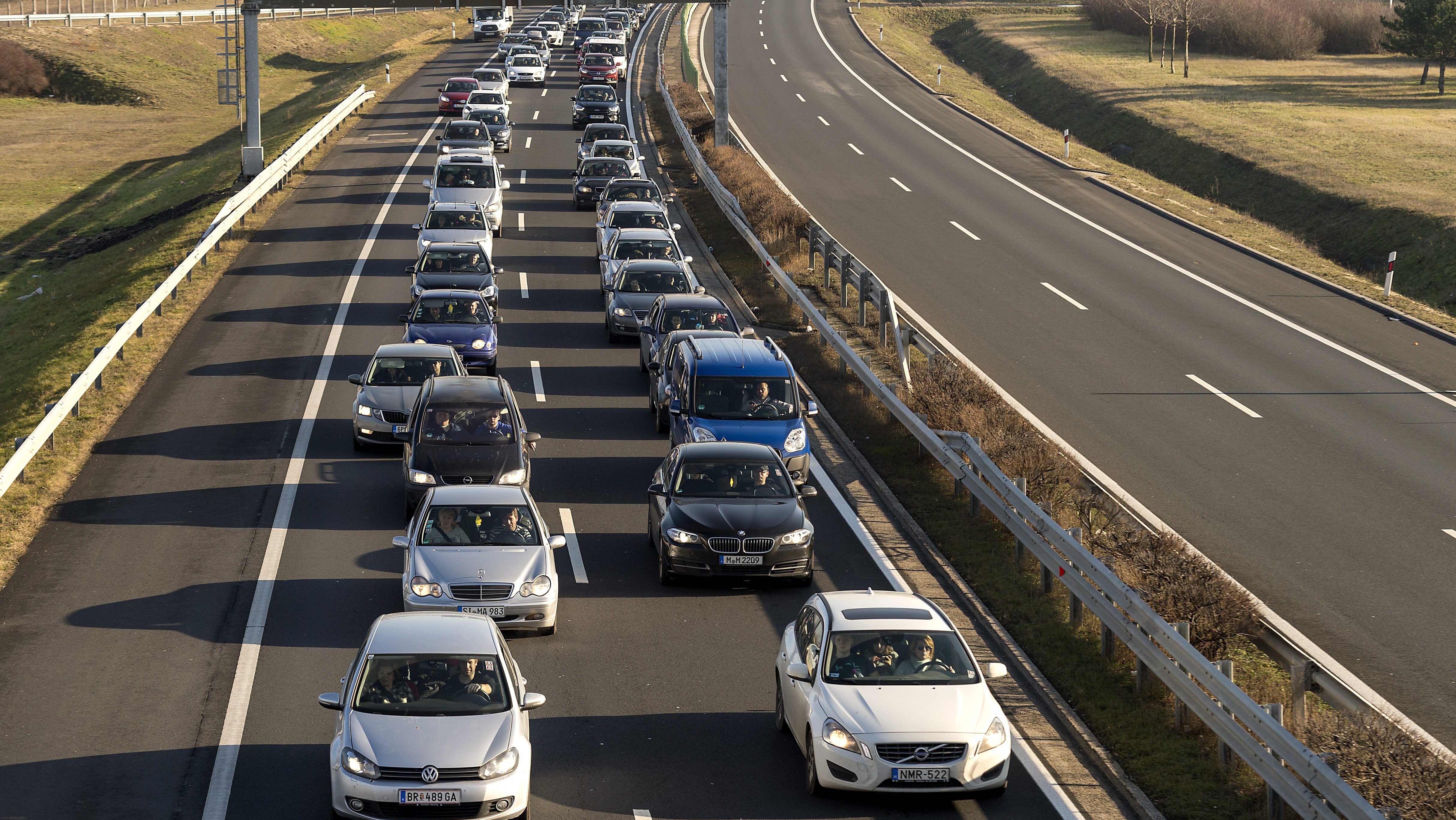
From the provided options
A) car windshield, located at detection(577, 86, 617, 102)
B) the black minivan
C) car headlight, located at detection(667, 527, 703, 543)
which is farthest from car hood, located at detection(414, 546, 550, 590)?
car windshield, located at detection(577, 86, 617, 102)

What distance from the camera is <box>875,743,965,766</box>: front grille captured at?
35.4 feet

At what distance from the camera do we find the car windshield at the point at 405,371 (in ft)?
69.2

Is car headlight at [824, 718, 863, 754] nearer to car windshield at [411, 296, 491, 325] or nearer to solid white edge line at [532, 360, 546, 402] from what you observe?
solid white edge line at [532, 360, 546, 402]

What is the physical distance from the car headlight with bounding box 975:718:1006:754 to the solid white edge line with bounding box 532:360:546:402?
13.8 m

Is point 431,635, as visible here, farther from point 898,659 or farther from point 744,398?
point 744,398

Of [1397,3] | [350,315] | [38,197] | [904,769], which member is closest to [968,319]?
Result: [350,315]

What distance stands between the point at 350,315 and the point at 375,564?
13.1 m

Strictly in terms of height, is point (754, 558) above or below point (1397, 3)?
below

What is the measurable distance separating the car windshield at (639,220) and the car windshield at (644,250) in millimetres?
2805

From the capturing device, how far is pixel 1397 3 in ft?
238

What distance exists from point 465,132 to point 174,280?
751 inches

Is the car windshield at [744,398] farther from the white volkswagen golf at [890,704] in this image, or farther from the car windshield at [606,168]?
the car windshield at [606,168]

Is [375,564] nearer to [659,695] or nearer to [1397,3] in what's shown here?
[659,695]

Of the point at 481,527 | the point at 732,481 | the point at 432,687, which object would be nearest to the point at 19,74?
the point at 732,481
